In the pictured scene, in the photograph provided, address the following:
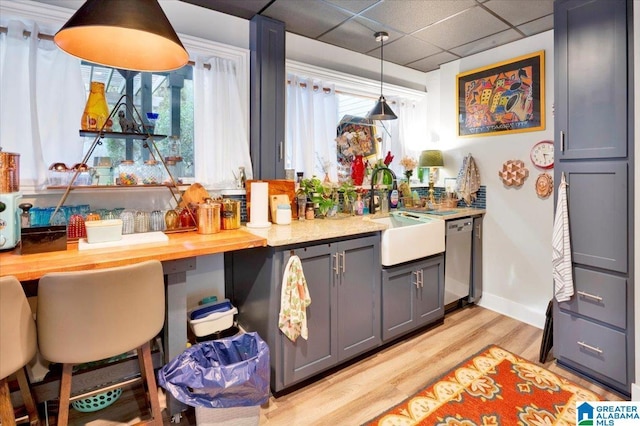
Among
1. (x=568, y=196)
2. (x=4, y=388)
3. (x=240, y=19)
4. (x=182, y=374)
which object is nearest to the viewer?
(x=4, y=388)

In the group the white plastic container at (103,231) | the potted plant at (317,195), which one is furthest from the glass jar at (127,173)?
the potted plant at (317,195)

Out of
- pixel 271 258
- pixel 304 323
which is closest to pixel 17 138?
pixel 271 258

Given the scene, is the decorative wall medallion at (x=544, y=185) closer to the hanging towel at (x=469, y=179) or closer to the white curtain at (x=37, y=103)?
the hanging towel at (x=469, y=179)

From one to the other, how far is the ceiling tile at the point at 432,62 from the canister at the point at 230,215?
2531mm

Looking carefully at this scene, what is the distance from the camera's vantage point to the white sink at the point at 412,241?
2420 mm

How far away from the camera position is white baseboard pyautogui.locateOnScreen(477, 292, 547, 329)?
9.82 feet

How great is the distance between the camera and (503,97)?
10.4ft

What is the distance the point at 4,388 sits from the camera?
1321 millimetres

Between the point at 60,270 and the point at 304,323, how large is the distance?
121cm

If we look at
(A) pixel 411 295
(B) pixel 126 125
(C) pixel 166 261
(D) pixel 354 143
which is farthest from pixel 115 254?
(D) pixel 354 143

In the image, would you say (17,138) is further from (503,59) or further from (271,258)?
(503,59)

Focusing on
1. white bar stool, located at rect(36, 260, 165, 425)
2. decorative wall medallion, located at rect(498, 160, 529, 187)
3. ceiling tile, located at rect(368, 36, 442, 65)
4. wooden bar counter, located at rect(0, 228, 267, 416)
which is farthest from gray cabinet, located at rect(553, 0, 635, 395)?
white bar stool, located at rect(36, 260, 165, 425)

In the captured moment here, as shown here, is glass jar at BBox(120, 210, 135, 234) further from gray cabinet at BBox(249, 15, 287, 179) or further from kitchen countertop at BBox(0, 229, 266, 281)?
gray cabinet at BBox(249, 15, 287, 179)

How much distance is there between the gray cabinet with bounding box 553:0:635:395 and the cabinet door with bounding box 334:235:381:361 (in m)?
1.27
